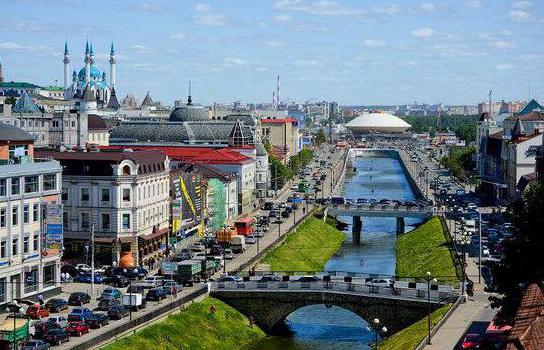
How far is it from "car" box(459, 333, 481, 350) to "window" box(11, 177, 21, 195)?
29592 millimetres

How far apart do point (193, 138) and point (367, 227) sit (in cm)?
2999

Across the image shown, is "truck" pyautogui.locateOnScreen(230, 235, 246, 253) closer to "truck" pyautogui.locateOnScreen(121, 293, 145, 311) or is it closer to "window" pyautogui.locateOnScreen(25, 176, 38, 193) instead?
"window" pyautogui.locateOnScreen(25, 176, 38, 193)

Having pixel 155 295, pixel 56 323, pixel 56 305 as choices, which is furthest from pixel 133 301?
pixel 56 323

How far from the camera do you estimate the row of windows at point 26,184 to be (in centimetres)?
6644

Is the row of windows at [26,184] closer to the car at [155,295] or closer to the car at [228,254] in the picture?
the car at [155,295]

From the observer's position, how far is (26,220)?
69.0 m

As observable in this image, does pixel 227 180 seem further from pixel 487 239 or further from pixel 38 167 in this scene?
pixel 38 167

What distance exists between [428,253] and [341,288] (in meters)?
35.2

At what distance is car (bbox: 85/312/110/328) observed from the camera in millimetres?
60562

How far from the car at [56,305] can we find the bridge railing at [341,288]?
1152cm

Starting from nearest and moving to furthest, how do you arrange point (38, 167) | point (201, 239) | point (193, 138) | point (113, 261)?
1. point (38, 167)
2. point (113, 261)
3. point (201, 239)
4. point (193, 138)

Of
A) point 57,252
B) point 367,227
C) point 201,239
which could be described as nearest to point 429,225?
point 367,227

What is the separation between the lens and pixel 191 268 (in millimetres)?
77375

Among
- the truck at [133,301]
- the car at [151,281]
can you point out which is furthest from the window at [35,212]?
the car at [151,281]
